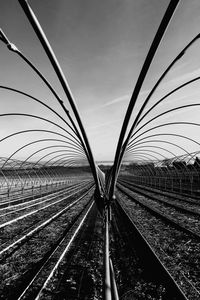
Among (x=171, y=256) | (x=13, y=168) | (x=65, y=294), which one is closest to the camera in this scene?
(x=65, y=294)

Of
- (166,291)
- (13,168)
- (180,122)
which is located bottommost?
(166,291)

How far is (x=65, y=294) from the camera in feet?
11.7

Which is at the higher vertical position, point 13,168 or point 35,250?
point 13,168

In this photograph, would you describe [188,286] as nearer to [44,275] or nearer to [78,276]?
[78,276]

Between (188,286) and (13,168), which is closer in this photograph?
(188,286)

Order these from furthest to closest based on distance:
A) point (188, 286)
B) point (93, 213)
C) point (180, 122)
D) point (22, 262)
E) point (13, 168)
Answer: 1. point (13, 168)
2. point (180, 122)
3. point (93, 213)
4. point (22, 262)
5. point (188, 286)

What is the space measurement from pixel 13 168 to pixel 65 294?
20305 mm

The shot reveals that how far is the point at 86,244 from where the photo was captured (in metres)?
6.15

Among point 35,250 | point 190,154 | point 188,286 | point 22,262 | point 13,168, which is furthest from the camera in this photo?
point 13,168

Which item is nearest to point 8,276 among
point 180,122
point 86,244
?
point 86,244

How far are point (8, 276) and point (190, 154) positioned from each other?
17.3 metres

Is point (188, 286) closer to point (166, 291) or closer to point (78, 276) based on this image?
point (166, 291)

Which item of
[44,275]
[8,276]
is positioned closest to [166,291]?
[44,275]

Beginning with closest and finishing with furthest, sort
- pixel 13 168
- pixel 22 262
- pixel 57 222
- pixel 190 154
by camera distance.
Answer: pixel 22 262 → pixel 57 222 → pixel 190 154 → pixel 13 168
